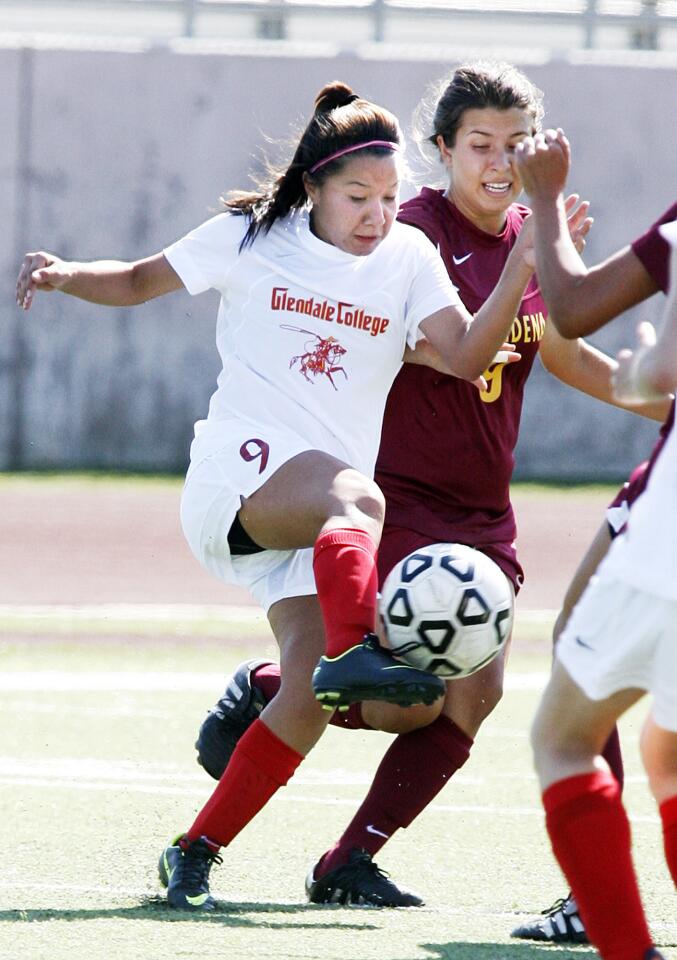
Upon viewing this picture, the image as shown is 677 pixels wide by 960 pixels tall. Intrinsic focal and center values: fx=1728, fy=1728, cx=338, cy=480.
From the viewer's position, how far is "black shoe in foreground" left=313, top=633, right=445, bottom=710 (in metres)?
3.88

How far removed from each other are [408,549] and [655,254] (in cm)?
181

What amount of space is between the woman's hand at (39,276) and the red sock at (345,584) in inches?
42.5

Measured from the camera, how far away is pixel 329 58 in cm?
1702

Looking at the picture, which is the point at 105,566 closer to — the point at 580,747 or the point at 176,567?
the point at 176,567

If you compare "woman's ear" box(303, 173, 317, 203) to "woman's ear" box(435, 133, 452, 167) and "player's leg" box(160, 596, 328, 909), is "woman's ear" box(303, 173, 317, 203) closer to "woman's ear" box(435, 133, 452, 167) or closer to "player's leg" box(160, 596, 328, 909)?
"woman's ear" box(435, 133, 452, 167)

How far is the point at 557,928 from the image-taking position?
4.18 metres

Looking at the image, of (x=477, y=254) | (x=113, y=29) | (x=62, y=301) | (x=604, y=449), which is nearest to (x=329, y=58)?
(x=113, y=29)

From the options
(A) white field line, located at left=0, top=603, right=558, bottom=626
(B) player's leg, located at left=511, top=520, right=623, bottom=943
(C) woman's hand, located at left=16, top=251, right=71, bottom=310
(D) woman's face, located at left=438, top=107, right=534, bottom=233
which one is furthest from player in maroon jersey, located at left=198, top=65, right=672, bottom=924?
(A) white field line, located at left=0, top=603, right=558, bottom=626

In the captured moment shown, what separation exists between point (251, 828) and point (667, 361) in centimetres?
297

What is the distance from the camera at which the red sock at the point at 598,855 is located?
3.12 metres

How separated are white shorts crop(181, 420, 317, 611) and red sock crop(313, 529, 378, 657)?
1.08 ft

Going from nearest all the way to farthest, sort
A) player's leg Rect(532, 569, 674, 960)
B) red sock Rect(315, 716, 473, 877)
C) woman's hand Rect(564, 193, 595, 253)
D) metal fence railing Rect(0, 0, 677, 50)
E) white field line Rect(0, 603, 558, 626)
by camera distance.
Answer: player's leg Rect(532, 569, 674, 960), woman's hand Rect(564, 193, 595, 253), red sock Rect(315, 716, 473, 877), white field line Rect(0, 603, 558, 626), metal fence railing Rect(0, 0, 677, 50)

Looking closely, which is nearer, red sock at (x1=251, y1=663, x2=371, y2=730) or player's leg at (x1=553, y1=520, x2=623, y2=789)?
player's leg at (x1=553, y1=520, x2=623, y2=789)

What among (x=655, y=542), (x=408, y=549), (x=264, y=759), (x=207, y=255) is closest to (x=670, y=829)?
(x=655, y=542)
